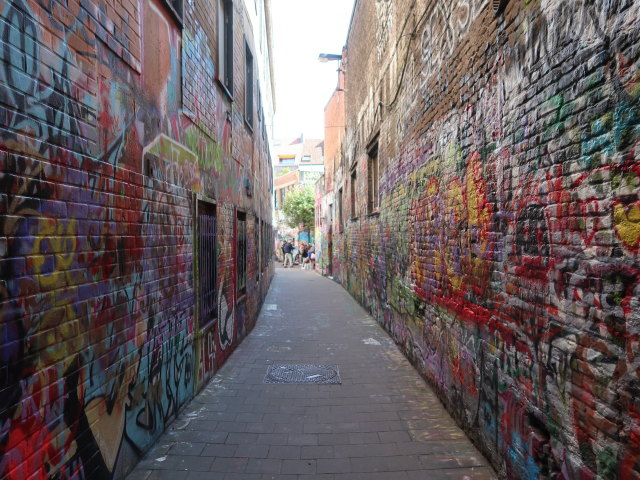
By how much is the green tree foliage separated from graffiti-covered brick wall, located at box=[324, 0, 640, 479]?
2863cm

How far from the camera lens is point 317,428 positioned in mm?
3910

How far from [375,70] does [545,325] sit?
735 centimetres

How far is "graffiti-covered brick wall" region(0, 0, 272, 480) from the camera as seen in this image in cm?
189

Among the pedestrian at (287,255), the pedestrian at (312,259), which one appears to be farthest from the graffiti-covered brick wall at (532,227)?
the pedestrian at (287,255)

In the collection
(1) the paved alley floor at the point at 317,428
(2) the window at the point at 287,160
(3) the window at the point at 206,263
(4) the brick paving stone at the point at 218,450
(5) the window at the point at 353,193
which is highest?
(2) the window at the point at 287,160

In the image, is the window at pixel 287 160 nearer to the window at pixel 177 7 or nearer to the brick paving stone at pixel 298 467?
the window at pixel 177 7

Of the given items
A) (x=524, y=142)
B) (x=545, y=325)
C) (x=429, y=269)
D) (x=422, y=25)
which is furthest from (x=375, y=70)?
(x=545, y=325)

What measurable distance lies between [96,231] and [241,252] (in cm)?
524

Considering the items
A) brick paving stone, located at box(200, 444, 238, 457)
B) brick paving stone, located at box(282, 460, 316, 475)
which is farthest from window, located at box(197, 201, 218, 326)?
brick paving stone, located at box(282, 460, 316, 475)

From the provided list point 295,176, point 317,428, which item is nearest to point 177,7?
point 317,428

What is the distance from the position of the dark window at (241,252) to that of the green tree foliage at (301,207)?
2590cm

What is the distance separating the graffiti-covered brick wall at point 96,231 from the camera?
1.89 metres

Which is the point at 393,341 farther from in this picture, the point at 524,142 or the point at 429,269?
the point at 524,142

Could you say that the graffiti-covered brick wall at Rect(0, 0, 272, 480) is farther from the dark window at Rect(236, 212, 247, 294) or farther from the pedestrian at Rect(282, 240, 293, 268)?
the pedestrian at Rect(282, 240, 293, 268)
